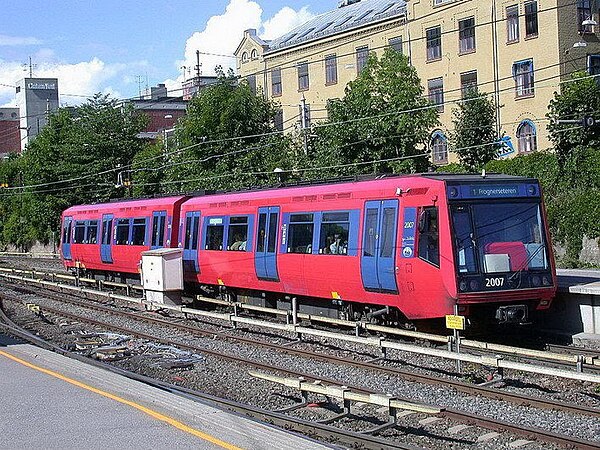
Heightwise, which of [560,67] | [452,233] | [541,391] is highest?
[560,67]

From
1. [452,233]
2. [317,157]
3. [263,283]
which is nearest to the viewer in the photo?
Result: [452,233]

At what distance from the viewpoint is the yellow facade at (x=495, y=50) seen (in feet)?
146

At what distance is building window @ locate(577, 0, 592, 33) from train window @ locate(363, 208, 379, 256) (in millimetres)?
31405

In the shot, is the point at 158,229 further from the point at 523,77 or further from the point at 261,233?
the point at 523,77

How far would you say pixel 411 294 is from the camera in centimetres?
1611

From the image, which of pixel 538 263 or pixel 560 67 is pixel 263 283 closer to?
pixel 538 263

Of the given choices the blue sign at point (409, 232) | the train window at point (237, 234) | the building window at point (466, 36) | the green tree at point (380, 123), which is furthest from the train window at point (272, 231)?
the building window at point (466, 36)

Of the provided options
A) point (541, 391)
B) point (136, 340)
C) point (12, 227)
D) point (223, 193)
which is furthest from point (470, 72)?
point (12, 227)

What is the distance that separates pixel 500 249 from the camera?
15727 millimetres

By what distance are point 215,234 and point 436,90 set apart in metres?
30.4

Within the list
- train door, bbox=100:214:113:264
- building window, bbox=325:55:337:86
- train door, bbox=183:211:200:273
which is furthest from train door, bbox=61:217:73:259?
building window, bbox=325:55:337:86

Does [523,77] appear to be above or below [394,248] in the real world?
above

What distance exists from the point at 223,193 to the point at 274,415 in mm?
14318

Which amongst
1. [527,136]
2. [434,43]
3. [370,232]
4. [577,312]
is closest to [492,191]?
[370,232]
